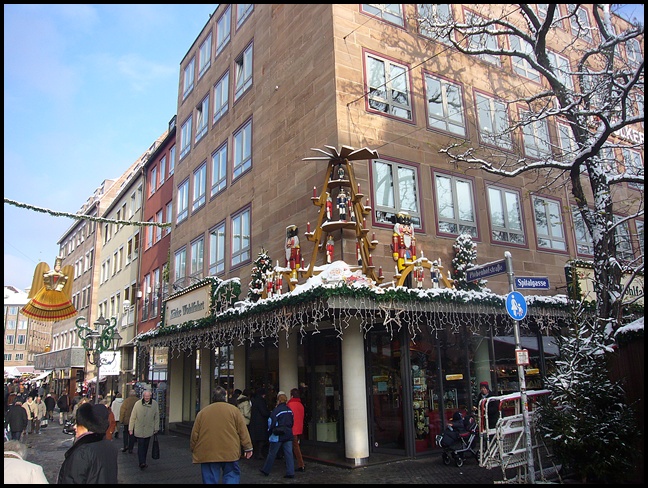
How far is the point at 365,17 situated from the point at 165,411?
52.9 ft

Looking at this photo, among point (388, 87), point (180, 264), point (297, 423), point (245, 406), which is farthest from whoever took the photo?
point (180, 264)

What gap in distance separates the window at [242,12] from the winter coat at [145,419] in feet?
48.5

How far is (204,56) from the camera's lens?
24656 mm

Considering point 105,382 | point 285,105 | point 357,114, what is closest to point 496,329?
point 357,114

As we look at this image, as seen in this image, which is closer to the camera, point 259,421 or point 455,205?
point 259,421

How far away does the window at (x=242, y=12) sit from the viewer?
811 inches

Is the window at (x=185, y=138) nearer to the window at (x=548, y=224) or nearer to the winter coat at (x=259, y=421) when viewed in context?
the winter coat at (x=259, y=421)

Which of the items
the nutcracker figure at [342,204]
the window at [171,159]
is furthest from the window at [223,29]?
the nutcracker figure at [342,204]

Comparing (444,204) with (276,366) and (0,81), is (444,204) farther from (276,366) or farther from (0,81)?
(0,81)

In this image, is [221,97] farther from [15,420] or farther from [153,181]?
[15,420]

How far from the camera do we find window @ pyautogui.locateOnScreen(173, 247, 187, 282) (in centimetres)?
2333

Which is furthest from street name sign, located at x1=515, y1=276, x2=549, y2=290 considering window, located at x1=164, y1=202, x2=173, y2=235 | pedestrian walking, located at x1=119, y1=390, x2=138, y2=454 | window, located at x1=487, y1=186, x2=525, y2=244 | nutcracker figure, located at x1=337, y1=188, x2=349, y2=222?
window, located at x1=164, y1=202, x2=173, y2=235

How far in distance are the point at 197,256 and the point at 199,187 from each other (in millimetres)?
2970

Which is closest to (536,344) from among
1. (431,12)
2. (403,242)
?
(403,242)
